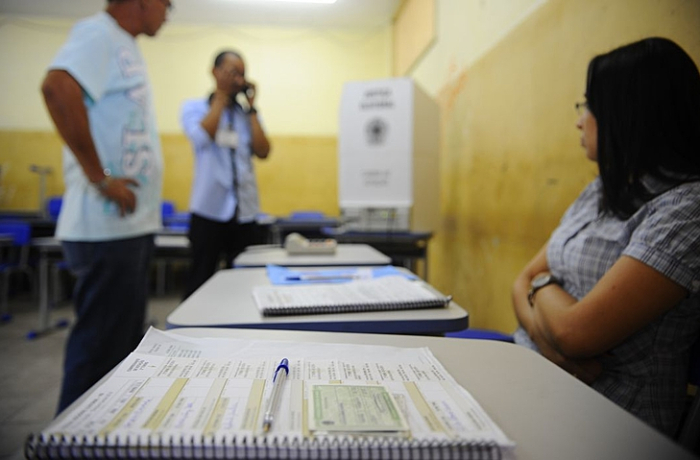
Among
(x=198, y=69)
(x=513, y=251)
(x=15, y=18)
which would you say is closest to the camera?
(x=15, y=18)

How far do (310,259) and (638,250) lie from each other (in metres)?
1.08

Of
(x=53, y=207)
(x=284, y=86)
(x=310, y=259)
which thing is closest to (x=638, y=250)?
(x=310, y=259)

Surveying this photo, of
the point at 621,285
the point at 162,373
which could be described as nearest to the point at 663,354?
the point at 621,285

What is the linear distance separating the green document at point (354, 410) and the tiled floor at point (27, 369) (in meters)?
0.22

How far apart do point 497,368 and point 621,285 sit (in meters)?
0.40

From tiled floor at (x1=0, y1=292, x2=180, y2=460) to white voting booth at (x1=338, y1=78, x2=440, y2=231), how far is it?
1.73 meters

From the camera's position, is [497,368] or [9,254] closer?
[497,368]

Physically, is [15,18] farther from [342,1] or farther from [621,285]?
[342,1]

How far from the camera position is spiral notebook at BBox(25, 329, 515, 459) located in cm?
34

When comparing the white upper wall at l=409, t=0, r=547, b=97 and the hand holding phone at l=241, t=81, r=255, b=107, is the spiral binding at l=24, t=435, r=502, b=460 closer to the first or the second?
the white upper wall at l=409, t=0, r=547, b=97

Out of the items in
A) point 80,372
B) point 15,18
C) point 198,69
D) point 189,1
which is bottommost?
point 80,372

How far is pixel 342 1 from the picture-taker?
408 cm

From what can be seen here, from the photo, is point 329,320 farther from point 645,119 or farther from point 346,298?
point 645,119

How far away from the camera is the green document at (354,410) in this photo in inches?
14.4
